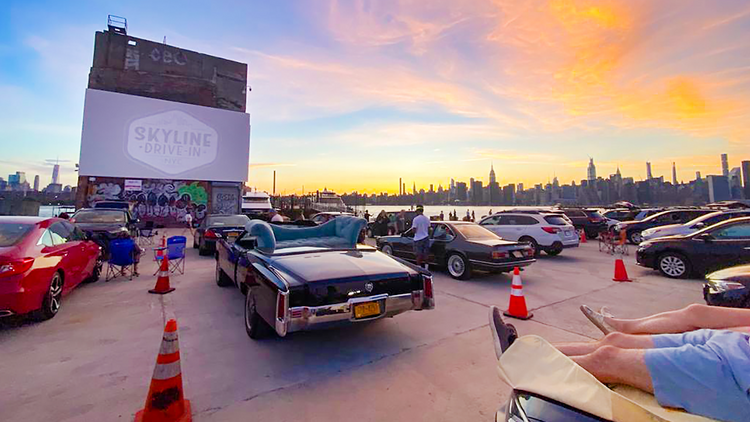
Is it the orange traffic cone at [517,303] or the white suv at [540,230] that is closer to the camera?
the orange traffic cone at [517,303]

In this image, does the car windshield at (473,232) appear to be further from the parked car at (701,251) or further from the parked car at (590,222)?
the parked car at (590,222)

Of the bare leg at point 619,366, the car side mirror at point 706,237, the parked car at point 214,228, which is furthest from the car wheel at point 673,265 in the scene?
the parked car at point 214,228

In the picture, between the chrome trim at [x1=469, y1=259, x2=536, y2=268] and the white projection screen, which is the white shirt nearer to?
the chrome trim at [x1=469, y1=259, x2=536, y2=268]

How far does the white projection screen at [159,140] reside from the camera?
69.4 feet

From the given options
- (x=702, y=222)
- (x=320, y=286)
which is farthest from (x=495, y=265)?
(x=702, y=222)

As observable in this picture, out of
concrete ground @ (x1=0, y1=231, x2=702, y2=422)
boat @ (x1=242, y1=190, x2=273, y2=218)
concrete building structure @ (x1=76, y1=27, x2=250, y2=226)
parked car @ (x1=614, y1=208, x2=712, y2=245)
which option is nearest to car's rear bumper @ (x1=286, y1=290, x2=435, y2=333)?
concrete ground @ (x1=0, y1=231, x2=702, y2=422)

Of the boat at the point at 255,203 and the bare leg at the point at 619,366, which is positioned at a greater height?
the boat at the point at 255,203

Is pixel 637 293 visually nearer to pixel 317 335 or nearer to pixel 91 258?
pixel 317 335

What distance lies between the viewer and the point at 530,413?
130 cm

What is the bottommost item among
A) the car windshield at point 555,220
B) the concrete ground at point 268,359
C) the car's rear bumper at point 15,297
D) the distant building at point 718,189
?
the concrete ground at point 268,359

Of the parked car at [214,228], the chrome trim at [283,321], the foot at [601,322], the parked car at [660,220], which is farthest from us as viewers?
the parked car at [660,220]

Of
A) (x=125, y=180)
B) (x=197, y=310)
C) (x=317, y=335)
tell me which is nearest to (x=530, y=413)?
(x=317, y=335)

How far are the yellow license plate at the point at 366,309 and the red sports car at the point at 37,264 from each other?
3941mm

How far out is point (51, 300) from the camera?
4.32m
